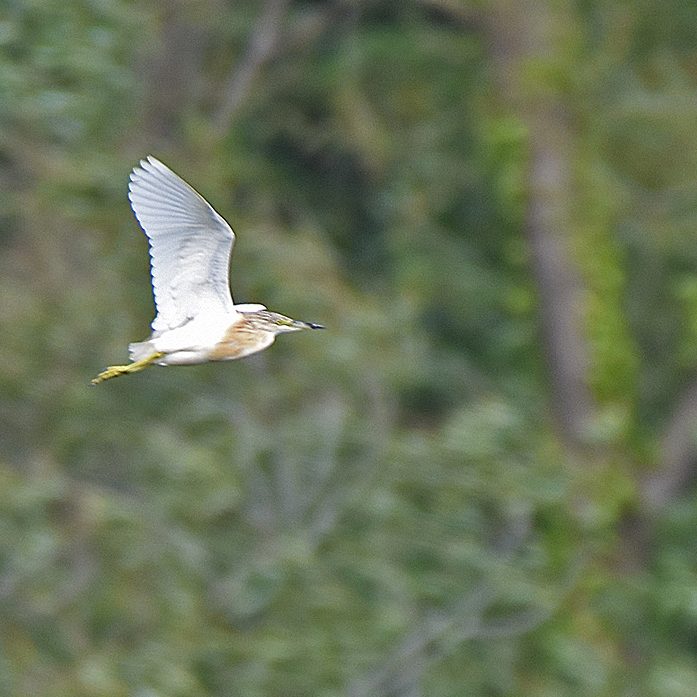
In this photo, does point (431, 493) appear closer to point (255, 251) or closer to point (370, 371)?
point (370, 371)

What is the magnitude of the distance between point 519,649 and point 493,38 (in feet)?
13.6

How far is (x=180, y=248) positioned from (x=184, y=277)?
0.09m

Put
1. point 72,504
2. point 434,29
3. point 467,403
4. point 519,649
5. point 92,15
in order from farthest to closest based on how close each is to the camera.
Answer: point 434,29, point 467,403, point 519,649, point 72,504, point 92,15

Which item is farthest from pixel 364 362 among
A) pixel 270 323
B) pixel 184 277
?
pixel 184 277

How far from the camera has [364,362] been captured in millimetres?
10375

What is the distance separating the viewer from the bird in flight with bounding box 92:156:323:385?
20.4ft

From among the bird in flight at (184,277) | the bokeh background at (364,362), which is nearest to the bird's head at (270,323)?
the bird in flight at (184,277)

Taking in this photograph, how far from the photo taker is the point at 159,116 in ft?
40.7

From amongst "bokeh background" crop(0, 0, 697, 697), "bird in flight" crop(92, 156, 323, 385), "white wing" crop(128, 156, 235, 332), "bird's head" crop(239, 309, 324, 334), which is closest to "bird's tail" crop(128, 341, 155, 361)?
"bird in flight" crop(92, 156, 323, 385)

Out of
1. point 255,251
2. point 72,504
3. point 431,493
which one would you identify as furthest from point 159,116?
point 72,504

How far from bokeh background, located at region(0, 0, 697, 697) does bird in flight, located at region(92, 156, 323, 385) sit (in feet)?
4.53

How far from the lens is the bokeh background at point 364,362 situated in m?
9.09

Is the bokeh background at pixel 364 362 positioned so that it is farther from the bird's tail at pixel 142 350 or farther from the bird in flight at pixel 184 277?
the bird's tail at pixel 142 350

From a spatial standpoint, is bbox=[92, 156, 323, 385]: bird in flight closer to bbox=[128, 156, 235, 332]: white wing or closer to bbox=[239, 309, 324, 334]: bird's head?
bbox=[128, 156, 235, 332]: white wing
